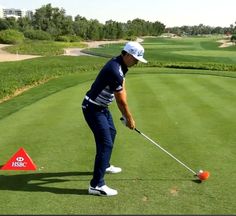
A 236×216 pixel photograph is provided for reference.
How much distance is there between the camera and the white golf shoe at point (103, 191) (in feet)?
19.9

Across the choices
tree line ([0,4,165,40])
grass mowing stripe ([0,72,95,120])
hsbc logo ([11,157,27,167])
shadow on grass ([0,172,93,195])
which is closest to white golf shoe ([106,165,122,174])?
shadow on grass ([0,172,93,195])

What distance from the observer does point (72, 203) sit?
5.78 metres

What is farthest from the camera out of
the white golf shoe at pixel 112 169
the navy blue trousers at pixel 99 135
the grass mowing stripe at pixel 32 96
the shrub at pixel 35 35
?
the shrub at pixel 35 35

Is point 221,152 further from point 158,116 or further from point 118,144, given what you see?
point 158,116

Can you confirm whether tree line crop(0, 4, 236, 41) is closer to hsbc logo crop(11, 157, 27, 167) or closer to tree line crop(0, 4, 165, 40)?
tree line crop(0, 4, 165, 40)

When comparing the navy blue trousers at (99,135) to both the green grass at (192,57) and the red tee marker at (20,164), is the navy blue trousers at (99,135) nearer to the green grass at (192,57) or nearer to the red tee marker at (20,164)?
the red tee marker at (20,164)

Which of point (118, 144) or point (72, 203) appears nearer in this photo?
point (72, 203)

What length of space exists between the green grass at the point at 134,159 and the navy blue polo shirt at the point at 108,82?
4.71 ft

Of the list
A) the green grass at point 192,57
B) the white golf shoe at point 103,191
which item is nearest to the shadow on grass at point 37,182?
the white golf shoe at point 103,191

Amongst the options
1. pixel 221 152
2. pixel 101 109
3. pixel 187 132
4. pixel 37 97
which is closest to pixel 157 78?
pixel 37 97

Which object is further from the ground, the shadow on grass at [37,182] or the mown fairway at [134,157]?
the mown fairway at [134,157]

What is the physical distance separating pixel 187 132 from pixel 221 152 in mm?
1646

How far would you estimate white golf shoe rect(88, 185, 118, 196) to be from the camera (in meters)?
6.06

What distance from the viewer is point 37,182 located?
22.0ft
